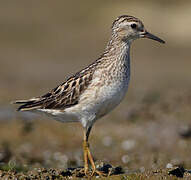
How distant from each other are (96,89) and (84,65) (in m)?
20.6

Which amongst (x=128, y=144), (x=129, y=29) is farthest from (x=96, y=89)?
(x=128, y=144)

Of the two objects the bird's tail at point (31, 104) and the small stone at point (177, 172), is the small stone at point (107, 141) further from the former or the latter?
the small stone at point (177, 172)

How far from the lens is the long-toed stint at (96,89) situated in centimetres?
898

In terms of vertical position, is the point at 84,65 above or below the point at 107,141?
above

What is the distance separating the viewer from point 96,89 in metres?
9.03

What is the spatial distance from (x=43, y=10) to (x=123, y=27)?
117 feet

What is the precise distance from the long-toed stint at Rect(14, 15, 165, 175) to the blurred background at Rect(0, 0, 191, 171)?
152cm

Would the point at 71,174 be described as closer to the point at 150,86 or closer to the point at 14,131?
the point at 14,131

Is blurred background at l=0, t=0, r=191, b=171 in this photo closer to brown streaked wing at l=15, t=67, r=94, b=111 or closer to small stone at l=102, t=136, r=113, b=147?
small stone at l=102, t=136, r=113, b=147

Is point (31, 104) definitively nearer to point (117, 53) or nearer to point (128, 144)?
point (117, 53)

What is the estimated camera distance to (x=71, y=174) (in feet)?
29.7

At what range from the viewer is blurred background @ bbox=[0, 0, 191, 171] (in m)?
14.2

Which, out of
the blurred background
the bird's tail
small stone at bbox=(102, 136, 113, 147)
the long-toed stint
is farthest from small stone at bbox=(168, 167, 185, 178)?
small stone at bbox=(102, 136, 113, 147)

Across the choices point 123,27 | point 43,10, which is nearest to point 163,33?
point 43,10
